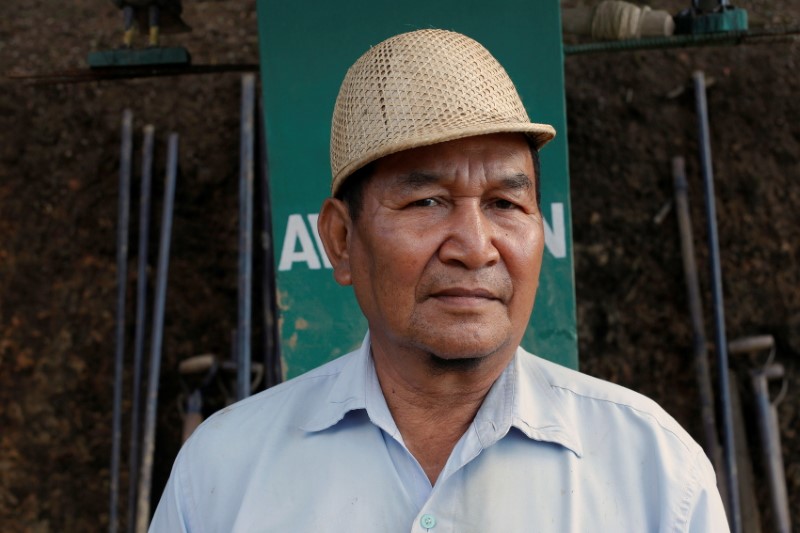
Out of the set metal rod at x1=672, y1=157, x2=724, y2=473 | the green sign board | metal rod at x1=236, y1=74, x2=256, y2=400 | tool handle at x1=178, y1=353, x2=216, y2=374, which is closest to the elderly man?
the green sign board

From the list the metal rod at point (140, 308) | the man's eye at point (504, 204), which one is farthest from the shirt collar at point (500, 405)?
the metal rod at point (140, 308)

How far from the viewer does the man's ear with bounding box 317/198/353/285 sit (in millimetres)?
1635

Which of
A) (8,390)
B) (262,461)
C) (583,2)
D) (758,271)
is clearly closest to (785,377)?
(758,271)

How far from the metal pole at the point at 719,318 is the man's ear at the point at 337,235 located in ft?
6.95

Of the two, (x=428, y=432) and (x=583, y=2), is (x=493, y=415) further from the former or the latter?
(x=583, y=2)

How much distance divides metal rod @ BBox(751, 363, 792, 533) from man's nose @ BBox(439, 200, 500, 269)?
2.34m

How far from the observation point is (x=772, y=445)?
3373 mm

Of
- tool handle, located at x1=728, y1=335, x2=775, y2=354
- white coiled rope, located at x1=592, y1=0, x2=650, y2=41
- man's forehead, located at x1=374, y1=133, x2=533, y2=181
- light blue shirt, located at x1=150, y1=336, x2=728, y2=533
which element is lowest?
light blue shirt, located at x1=150, y1=336, x2=728, y2=533

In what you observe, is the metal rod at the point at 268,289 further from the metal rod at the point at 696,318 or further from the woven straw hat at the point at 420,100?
the woven straw hat at the point at 420,100

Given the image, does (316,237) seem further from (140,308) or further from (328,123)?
(140,308)

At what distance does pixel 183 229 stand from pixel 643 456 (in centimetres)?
274

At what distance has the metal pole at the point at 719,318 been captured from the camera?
3242 millimetres

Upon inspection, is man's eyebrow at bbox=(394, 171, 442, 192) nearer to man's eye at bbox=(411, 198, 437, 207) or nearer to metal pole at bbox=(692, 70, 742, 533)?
man's eye at bbox=(411, 198, 437, 207)

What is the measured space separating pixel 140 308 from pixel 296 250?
148 cm
